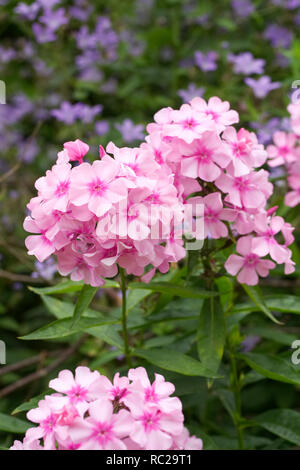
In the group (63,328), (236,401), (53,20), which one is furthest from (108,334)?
(53,20)

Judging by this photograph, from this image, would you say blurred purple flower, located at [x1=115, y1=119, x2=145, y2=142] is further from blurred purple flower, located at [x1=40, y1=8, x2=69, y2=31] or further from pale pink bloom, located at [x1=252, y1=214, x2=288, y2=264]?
pale pink bloom, located at [x1=252, y1=214, x2=288, y2=264]

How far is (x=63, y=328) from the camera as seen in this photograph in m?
0.99

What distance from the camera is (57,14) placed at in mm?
2059

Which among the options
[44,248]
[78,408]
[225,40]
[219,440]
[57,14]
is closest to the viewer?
[78,408]

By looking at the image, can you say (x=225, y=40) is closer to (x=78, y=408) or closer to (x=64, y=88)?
(x=64, y=88)

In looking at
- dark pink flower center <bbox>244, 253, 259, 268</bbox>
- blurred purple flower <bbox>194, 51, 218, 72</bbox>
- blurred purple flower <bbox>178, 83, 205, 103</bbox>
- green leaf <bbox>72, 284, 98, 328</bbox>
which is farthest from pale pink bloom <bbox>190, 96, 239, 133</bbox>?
blurred purple flower <bbox>194, 51, 218, 72</bbox>

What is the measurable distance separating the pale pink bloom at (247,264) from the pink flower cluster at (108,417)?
251mm

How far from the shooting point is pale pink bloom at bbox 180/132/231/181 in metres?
0.91

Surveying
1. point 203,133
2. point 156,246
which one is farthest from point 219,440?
point 203,133

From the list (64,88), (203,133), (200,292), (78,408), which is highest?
(64,88)

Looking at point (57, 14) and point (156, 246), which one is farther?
point (57, 14)

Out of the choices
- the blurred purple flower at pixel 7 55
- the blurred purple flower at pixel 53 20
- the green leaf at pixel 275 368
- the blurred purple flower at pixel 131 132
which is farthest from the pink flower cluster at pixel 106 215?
the blurred purple flower at pixel 7 55

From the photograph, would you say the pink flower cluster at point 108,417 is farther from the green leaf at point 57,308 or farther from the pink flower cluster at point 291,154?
the pink flower cluster at point 291,154

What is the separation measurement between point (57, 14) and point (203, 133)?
4.42 ft
